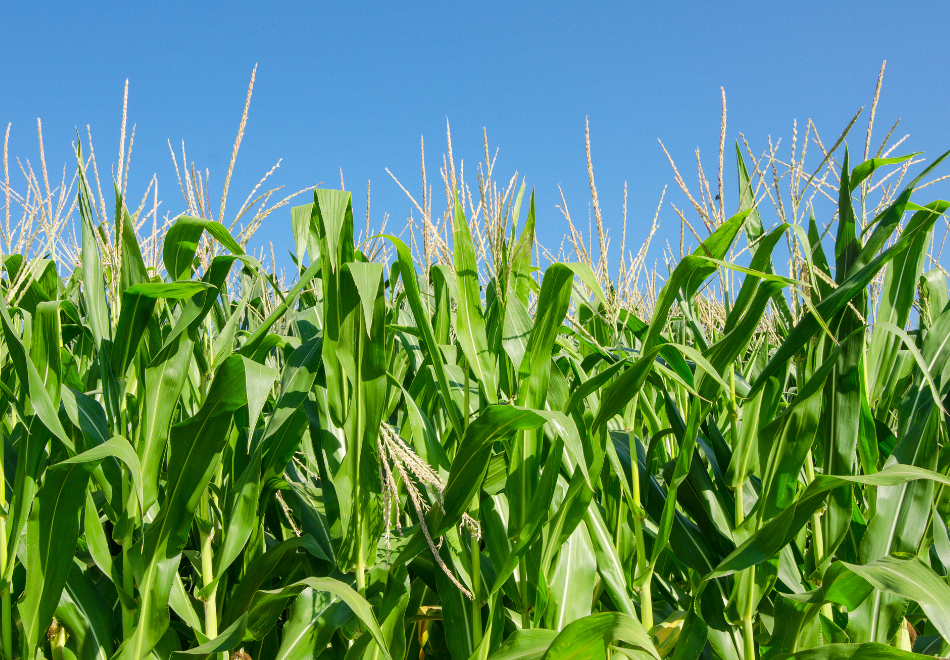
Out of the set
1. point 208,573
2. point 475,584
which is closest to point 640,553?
point 475,584

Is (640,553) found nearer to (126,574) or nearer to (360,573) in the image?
(360,573)

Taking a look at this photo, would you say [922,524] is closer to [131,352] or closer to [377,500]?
[377,500]

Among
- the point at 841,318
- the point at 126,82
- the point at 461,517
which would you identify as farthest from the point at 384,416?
the point at 841,318

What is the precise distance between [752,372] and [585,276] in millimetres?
1176

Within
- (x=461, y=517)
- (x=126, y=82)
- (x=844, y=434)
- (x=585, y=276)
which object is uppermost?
(x=126, y=82)

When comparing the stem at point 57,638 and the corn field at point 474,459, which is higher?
the corn field at point 474,459

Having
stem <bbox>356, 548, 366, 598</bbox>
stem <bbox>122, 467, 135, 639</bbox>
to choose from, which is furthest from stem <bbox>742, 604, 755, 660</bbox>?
stem <bbox>122, 467, 135, 639</bbox>

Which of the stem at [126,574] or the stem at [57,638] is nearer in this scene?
the stem at [126,574]

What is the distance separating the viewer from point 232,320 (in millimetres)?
1680

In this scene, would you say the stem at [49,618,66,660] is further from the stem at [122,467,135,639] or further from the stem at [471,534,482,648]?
the stem at [471,534,482,648]

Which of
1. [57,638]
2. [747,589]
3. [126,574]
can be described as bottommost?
[57,638]

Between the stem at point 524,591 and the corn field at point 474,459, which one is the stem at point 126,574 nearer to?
the corn field at point 474,459

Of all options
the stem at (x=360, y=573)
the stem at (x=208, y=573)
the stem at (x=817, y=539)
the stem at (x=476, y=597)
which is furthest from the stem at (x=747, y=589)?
the stem at (x=208, y=573)

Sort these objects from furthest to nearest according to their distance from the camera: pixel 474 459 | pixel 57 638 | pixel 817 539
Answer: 1. pixel 57 638
2. pixel 817 539
3. pixel 474 459
